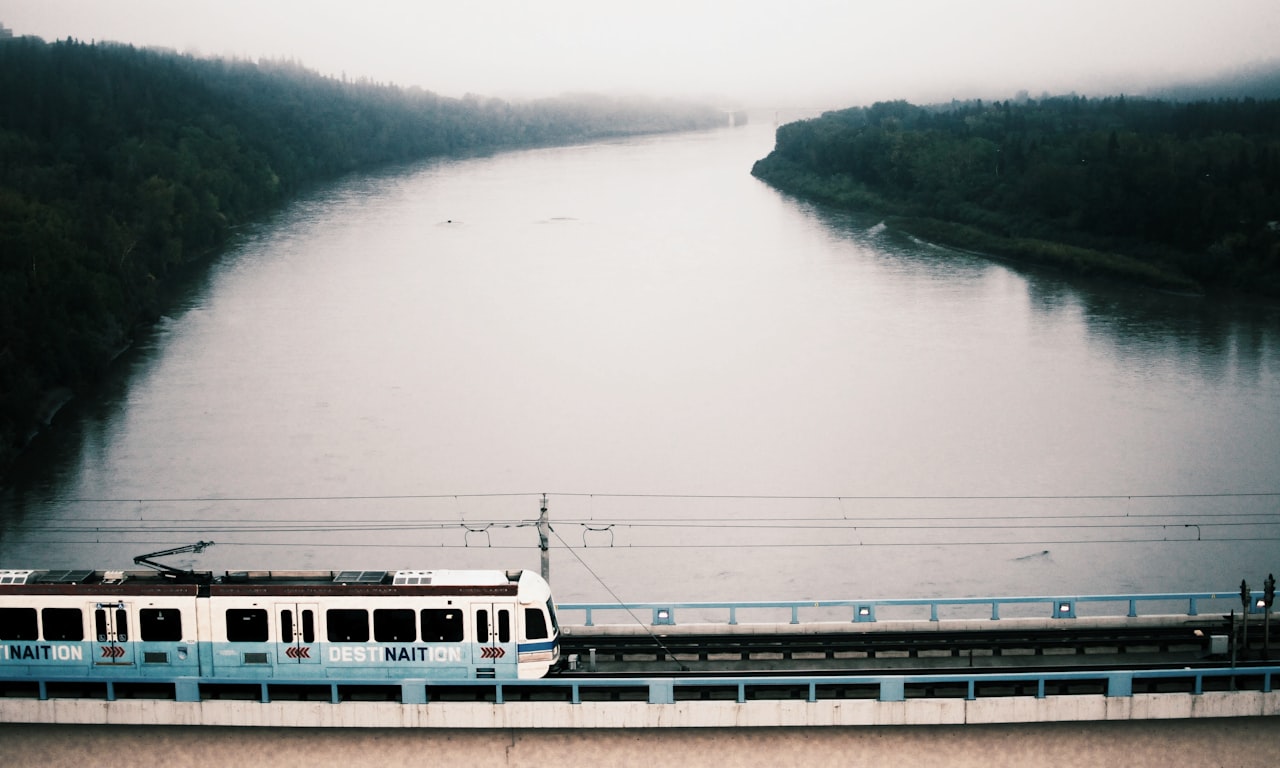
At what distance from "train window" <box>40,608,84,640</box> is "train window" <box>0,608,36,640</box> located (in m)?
0.06

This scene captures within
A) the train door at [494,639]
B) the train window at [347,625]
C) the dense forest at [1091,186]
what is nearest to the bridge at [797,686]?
the train door at [494,639]

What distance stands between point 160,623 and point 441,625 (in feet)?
4.95

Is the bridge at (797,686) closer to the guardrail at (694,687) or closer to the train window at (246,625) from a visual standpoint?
the guardrail at (694,687)

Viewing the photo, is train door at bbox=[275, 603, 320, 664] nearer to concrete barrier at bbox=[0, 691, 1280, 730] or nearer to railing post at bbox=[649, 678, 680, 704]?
concrete barrier at bbox=[0, 691, 1280, 730]

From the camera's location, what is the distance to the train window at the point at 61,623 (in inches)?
287

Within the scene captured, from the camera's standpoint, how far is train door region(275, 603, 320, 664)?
23.8 feet

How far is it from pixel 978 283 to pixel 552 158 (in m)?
39.9

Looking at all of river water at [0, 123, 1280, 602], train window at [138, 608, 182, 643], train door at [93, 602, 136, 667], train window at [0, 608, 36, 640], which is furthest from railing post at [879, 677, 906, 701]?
river water at [0, 123, 1280, 602]

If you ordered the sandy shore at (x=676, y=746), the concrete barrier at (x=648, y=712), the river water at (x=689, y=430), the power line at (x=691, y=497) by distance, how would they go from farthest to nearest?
the power line at (x=691, y=497), the river water at (x=689, y=430), the sandy shore at (x=676, y=746), the concrete barrier at (x=648, y=712)

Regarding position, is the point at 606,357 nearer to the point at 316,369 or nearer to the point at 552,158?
the point at 316,369

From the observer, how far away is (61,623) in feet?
23.9

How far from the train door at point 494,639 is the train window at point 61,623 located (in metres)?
2.12

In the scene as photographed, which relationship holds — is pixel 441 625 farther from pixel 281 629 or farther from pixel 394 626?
pixel 281 629

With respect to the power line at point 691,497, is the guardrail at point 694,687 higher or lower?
higher
